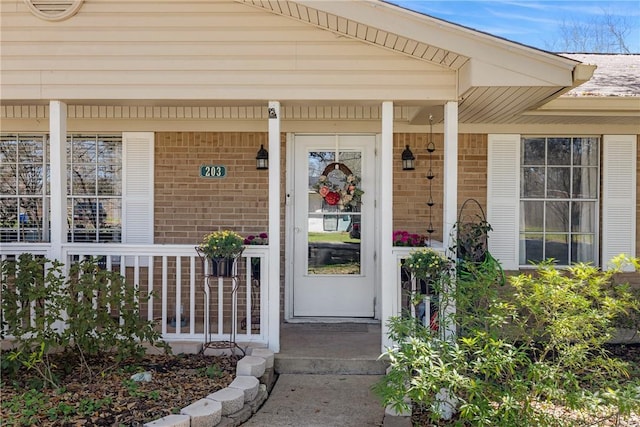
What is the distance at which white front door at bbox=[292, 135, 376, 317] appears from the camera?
5.85 m

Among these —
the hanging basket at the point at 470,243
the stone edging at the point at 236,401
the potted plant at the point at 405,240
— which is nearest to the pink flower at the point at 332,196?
the potted plant at the point at 405,240

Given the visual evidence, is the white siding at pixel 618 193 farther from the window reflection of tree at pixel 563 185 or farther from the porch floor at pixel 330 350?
the porch floor at pixel 330 350

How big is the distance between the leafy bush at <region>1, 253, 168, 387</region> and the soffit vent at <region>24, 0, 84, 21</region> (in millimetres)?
2079

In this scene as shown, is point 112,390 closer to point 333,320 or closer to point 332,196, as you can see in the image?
point 333,320

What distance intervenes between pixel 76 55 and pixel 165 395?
2997mm

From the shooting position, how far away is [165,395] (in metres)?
3.72

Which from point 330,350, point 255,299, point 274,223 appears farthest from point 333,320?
point 274,223

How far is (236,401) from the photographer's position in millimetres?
3584

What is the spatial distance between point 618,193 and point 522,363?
3.56m

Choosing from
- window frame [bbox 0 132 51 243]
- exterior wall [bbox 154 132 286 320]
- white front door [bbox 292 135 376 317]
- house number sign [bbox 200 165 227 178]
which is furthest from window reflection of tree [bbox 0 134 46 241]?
white front door [bbox 292 135 376 317]

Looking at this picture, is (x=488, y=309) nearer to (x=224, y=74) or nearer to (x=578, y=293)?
(x=578, y=293)

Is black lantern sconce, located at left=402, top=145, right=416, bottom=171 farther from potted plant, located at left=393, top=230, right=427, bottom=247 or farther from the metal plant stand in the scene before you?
the metal plant stand

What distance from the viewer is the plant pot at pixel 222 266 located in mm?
4465

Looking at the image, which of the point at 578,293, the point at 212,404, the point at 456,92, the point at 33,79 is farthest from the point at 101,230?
the point at 578,293
